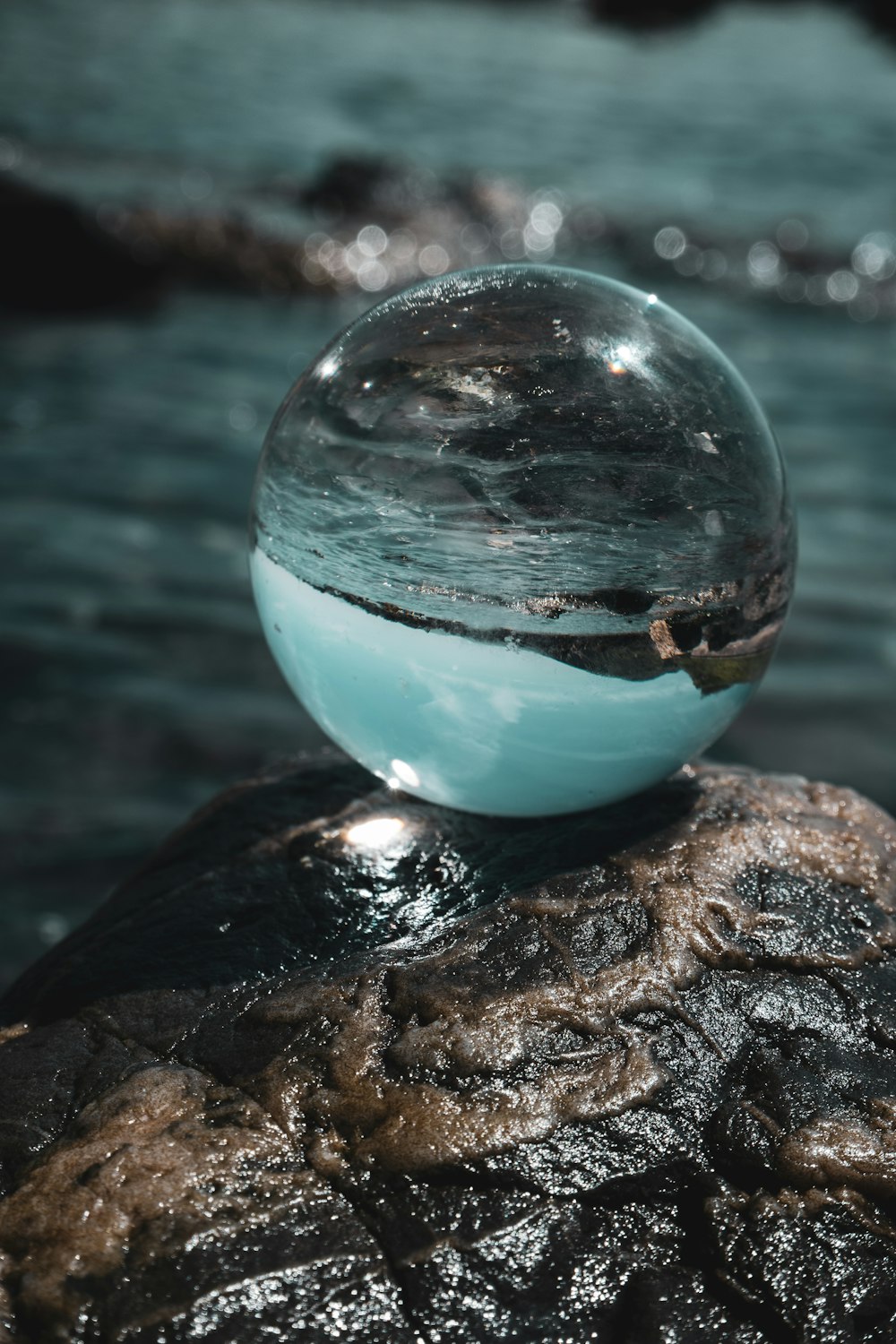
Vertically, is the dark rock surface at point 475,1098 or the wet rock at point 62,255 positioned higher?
the wet rock at point 62,255

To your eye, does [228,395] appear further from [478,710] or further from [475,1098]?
[475,1098]

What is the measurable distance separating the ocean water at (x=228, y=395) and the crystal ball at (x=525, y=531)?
2070 millimetres

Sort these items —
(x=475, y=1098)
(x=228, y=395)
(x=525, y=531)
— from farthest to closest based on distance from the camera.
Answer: (x=228, y=395), (x=525, y=531), (x=475, y=1098)

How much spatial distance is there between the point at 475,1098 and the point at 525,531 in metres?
0.97

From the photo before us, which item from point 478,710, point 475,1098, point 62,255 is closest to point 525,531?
point 478,710

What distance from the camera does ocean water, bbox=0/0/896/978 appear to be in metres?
5.12

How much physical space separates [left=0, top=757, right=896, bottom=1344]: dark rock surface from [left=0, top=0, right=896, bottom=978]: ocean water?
1896 millimetres

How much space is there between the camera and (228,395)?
9.01 m

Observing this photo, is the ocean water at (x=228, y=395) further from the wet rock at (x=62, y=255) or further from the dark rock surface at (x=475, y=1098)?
the dark rock surface at (x=475, y=1098)

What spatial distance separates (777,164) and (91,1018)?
61.1 feet

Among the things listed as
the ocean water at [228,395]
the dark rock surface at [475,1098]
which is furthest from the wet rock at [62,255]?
the dark rock surface at [475,1098]

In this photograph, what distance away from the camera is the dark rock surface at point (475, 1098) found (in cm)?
179

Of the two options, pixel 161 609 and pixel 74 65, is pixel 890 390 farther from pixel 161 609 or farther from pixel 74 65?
pixel 74 65

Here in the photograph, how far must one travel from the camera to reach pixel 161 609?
602cm
